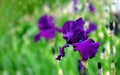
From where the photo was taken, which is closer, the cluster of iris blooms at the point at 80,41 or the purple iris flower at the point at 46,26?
the cluster of iris blooms at the point at 80,41

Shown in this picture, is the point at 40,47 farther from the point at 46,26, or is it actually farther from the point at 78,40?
the point at 78,40

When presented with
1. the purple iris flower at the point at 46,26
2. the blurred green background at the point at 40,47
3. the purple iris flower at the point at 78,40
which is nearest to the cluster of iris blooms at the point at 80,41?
the purple iris flower at the point at 78,40

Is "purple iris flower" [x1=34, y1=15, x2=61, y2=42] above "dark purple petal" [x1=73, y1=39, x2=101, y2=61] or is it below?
above

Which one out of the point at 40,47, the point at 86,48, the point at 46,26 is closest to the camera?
the point at 86,48

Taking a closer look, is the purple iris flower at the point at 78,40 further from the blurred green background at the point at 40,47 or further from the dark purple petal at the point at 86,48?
the blurred green background at the point at 40,47

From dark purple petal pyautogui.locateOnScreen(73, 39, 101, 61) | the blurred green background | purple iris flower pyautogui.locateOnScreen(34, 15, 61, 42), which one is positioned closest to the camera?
dark purple petal pyautogui.locateOnScreen(73, 39, 101, 61)

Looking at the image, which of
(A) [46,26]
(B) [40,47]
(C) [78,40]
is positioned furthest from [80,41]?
(B) [40,47]

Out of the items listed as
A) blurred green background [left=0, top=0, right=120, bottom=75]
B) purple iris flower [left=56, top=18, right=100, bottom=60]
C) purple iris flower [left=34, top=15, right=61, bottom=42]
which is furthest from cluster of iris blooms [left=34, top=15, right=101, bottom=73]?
purple iris flower [left=34, top=15, right=61, bottom=42]

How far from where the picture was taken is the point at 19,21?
5.66 m

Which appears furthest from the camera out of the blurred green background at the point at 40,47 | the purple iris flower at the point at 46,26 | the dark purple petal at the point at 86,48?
the purple iris flower at the point at 46,26

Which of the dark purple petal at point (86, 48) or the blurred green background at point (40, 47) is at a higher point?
the blurred green background at point (40, 47)

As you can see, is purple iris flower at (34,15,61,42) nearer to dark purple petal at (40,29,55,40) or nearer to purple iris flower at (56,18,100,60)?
dark purple petal at (40,29,55,40)

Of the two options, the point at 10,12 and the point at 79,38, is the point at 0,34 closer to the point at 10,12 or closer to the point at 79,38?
the point at 10,12

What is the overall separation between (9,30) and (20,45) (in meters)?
0.95
